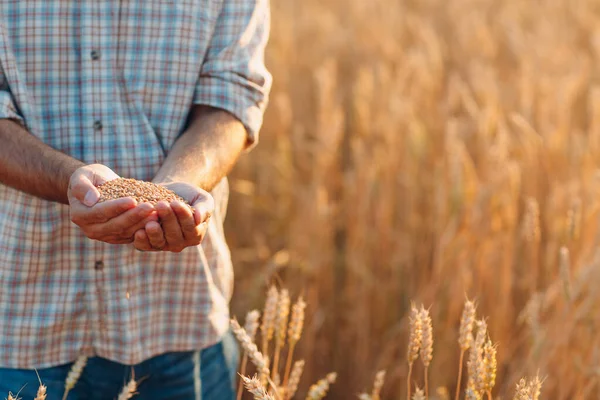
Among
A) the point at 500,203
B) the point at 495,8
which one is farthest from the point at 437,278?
the point at 495,8

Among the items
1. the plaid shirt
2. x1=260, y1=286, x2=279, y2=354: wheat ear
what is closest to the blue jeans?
the plaid shirt

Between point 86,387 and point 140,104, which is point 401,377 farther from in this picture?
point 140,104

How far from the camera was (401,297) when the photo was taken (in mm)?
2574

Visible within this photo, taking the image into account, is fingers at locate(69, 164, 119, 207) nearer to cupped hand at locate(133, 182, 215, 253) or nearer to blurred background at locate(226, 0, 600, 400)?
cupped hand at locate(133, 182, 215, 253)

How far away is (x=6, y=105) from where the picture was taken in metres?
1.39

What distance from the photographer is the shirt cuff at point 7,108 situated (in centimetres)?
138

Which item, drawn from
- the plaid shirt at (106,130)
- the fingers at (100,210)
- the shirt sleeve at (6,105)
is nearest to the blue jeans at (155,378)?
the plaid shirt at (106,130)

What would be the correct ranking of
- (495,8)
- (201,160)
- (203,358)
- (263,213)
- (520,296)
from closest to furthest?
1. (201,160)
2. (203,358)
3. (520,296)
4. (263,213)
5. (495,8)

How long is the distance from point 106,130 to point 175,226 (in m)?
0.36

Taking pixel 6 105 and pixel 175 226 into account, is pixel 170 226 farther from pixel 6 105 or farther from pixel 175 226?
pixel 6 105

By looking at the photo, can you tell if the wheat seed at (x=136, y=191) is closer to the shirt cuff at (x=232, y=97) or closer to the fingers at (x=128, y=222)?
the fingers at (x=128, y=222)

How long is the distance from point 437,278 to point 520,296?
1.10ft

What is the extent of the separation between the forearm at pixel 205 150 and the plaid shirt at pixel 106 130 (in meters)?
0.03

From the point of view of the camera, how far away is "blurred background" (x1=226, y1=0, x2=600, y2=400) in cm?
219
